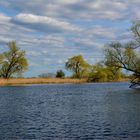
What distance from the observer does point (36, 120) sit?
94.1ft

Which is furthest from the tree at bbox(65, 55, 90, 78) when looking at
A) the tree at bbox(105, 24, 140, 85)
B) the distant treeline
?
the tree at bbox(105, 24, 140, 85)

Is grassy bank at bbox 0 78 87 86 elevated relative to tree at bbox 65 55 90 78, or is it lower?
lower

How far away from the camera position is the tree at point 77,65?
433 ft

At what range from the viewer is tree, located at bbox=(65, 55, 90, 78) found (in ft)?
433

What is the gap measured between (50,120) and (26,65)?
78.0 metres

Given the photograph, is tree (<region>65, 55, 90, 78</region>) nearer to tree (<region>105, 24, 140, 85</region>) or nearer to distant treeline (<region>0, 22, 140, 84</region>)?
distant treeline (<region>0, 22, 140, 84</region>)

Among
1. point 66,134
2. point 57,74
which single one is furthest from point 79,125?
point 57,74

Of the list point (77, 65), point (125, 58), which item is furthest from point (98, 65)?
point (77, 65)

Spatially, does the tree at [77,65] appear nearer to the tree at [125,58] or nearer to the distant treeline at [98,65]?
the distant treeline at [98,65]

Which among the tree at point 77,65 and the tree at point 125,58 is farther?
the tree at point 77,65

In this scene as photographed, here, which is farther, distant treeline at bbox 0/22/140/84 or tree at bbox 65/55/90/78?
tree at bbox 65/55/90/78

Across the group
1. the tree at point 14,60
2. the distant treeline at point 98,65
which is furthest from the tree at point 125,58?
the tree at point 14,60

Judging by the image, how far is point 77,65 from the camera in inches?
5320

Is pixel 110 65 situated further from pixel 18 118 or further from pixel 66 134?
pixel 66 134
